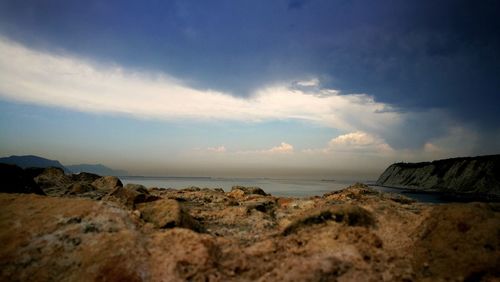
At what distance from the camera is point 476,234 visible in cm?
482

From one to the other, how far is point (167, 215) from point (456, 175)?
228ft

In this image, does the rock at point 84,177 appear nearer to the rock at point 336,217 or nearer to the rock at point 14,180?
the rock at point 14,180

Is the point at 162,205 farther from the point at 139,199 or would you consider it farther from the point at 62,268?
the point at 62,268

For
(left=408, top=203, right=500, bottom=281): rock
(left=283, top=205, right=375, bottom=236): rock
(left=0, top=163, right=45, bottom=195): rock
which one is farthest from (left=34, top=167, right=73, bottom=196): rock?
(left=408, top=203, right=500, bottom=281): rock

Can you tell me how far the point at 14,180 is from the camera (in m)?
7.84

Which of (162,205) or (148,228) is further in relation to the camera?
(162,205)

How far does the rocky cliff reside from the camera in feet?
160

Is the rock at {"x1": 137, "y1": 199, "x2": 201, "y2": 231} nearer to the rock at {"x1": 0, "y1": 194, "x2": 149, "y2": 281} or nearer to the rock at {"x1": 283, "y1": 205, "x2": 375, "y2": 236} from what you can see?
the rock at {"x1": 0, "y1": 194, "x2": 149, "y2": 281}

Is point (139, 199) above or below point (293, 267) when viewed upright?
above

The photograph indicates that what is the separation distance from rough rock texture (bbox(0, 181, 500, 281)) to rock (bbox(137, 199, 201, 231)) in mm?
21

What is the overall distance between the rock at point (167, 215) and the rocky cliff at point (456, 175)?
2223 inches

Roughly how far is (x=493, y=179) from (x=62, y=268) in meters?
62.6

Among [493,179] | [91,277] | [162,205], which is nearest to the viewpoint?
[91,277]

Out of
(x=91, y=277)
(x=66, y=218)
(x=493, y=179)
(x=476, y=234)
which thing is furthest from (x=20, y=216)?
(x=493, y=179)
